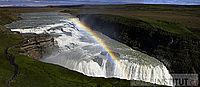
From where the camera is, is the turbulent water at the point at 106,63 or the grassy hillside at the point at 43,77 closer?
the grassy hillside at the point at 43,77

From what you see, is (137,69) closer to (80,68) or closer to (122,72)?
(122,72)

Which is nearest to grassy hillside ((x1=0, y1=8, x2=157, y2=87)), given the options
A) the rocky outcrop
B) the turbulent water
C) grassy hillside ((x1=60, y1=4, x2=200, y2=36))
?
the turbulent water

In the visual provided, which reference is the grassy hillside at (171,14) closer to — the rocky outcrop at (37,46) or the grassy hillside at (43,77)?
the grassy hillside at (43,77)

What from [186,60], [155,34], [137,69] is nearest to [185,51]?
[186,60]

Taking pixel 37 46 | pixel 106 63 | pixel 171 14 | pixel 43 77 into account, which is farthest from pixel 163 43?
pixel 171 14

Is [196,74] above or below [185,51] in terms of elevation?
below

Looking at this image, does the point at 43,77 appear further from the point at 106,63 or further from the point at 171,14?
the point at 171,14

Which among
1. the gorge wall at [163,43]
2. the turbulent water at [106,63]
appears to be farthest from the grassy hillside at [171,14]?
the turbulent water at [106,63]

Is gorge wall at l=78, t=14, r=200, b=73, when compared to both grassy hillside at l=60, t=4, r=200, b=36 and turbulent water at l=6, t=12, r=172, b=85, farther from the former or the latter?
grassy hillside at l=60, t=4, r=200, b=36
